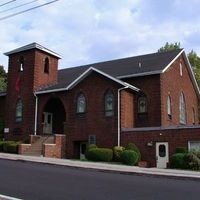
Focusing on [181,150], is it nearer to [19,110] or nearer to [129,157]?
[129,157]

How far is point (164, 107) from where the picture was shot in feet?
113

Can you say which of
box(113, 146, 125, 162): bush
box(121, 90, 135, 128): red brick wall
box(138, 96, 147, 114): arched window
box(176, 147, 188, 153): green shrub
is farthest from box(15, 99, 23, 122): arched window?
box(176, 147, 188, 153): green shrub

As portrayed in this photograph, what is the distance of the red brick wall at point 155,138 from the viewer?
2898cm

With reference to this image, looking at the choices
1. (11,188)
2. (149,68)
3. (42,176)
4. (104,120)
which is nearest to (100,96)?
(104,120)

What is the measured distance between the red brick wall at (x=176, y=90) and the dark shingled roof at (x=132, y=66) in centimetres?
78

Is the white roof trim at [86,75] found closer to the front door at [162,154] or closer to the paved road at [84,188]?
the front door at [162,154]

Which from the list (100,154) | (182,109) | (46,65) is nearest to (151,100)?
(182,109)

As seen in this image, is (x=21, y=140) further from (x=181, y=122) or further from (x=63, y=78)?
(x=181, y=122)

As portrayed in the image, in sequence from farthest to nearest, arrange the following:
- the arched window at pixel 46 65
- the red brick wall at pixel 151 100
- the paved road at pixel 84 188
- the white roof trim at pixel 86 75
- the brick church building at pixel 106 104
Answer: the arched window at pixel 46 65 → the red brick wall at pixel 151 100 → the white roof trim at pixel 86 75 → the brick church building at pixel 106 104 → the paved road at pixel 84 188

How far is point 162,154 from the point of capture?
30.1m

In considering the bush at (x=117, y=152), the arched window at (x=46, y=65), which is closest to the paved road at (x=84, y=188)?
the bush at (x=117, y=152)

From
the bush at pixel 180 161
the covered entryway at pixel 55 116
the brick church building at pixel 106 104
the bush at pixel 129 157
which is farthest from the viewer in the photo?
the covered entryway at pixel 55 116

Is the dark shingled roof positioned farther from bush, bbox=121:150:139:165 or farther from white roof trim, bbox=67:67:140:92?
bush, bbox=121:150:139:165

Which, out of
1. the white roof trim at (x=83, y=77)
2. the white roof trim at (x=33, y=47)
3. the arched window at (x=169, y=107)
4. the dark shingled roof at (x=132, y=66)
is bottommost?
the arched window at (x=169, y=107)
